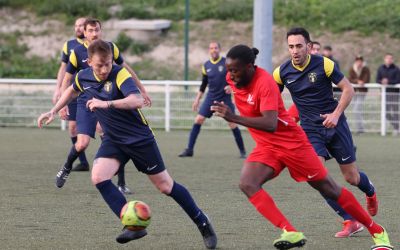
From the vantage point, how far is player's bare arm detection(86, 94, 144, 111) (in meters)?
7.09

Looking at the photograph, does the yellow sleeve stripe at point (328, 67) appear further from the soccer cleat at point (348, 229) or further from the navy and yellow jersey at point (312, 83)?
the soccer cleat at point (348, 229)

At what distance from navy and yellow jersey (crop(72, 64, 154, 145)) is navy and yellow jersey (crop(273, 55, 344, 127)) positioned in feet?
4.93

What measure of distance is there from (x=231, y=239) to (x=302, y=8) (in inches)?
1057

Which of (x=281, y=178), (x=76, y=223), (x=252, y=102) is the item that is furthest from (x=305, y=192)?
(x=252, y=102)

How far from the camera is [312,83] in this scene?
27.6 ft

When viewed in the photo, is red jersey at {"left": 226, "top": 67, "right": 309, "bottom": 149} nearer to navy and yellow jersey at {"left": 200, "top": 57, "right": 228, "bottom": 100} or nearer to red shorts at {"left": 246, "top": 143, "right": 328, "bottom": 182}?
red shorts at {"left": 246, "top": 143, "right": 328, "bottom": 182}

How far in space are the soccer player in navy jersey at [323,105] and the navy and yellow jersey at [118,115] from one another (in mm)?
1509

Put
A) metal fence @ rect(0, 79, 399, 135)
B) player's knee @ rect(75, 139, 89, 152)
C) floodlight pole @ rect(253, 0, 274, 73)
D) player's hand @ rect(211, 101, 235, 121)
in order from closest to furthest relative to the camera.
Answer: player's hand @ rect(211, 101, 235, 121) → player's knee @ rect(75, 139, 89, 152) → floodlight pole @ rect(253, 0, 274, 73) → metal fence @ rect(0, 79, 399, 135)

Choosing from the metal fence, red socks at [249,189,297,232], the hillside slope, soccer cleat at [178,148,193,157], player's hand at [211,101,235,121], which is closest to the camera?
player's hand at [211,101,235,121]

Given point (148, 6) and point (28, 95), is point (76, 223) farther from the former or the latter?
point (148, 6)

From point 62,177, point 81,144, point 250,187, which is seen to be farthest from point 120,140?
point 62,177

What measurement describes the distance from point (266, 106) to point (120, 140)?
4.12 ft

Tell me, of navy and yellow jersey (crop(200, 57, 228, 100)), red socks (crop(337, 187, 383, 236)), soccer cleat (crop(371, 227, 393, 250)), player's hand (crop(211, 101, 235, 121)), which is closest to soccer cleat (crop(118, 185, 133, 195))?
red socks (crop(337, 187, 383, 236))

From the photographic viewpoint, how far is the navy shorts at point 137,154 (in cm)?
746
